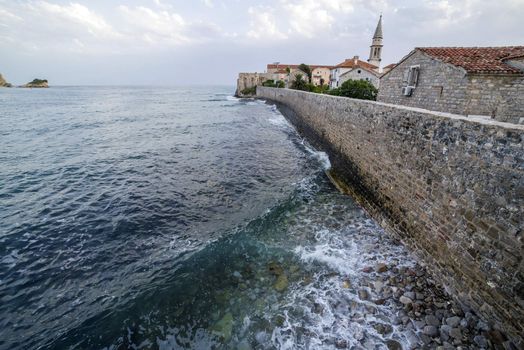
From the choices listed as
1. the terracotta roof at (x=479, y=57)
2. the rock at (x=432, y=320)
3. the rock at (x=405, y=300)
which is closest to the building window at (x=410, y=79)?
the terracotta roof at (x=479, y=57)

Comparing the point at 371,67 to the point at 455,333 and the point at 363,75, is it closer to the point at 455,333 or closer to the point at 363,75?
the point at 363,75

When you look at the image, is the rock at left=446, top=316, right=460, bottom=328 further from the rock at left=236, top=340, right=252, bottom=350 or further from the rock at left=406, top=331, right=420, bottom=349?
the rock at left=236, top=340, right=252, bottom=350

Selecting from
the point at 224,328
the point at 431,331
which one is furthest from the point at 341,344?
the point at 224,328

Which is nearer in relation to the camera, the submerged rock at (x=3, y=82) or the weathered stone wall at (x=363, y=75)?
the weathered stone wall at (x=363, y=75)

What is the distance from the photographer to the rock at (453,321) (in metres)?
4.71

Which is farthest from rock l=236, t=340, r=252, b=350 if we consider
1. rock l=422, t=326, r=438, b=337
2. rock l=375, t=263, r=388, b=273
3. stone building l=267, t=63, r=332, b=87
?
stone building l=267, t=63, r=332, b=87

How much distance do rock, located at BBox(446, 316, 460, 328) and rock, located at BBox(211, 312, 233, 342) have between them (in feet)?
14.1

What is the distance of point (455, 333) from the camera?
4535 millimetres

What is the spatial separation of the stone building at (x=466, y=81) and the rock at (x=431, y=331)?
10857 millimetres

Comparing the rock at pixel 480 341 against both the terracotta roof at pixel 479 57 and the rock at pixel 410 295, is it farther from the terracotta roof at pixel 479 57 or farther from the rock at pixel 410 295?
the terracotta roof at pixel 479 57

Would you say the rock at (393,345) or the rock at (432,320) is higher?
the rock at (432,320)

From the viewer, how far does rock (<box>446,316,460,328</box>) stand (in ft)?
15.5

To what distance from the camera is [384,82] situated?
1884cm

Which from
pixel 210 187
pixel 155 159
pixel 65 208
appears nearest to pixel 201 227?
pixel 210 187
